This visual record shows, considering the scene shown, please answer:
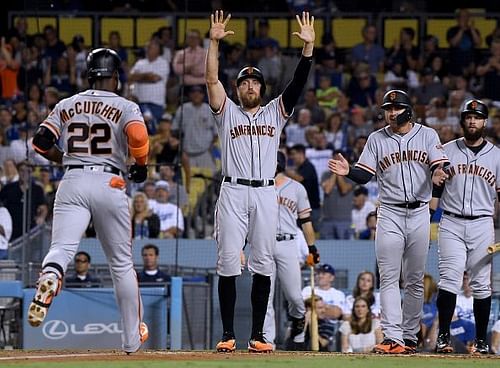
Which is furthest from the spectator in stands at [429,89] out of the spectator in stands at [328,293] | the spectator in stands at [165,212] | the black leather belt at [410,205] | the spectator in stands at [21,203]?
the black leather belt at [410,205]

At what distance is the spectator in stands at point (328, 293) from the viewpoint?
13180 millimetres

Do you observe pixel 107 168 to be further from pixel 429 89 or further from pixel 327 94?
pixel 429 89

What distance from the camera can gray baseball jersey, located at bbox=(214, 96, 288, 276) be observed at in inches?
364

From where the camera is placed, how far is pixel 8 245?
45.6ft

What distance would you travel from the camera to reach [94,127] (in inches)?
332

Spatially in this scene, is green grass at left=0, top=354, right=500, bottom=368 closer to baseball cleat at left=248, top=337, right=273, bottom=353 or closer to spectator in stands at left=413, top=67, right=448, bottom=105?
baseball cleat at left=248, top=337, right=273, bottom=353

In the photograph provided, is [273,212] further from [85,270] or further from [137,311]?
[85,270]

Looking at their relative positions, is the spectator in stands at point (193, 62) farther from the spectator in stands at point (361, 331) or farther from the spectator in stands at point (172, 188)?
the spectator in stands at point (361, 331)

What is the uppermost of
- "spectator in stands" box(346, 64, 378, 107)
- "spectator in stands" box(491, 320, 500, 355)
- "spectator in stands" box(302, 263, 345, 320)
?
"spectator in stands" box(346, 64, 378, 107)

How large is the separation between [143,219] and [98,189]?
6.21m

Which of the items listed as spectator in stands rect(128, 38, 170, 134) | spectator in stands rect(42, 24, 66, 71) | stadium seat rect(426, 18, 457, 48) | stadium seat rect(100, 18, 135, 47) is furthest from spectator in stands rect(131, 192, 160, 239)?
stadium seat rect(426, 18, 457, 48)

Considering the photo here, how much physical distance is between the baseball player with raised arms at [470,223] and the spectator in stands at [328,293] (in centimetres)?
315

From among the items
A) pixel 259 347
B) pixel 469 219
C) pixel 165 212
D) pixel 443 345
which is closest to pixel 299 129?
pixel 165 212

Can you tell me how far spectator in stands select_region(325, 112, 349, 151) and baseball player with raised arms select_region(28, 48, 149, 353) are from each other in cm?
808
